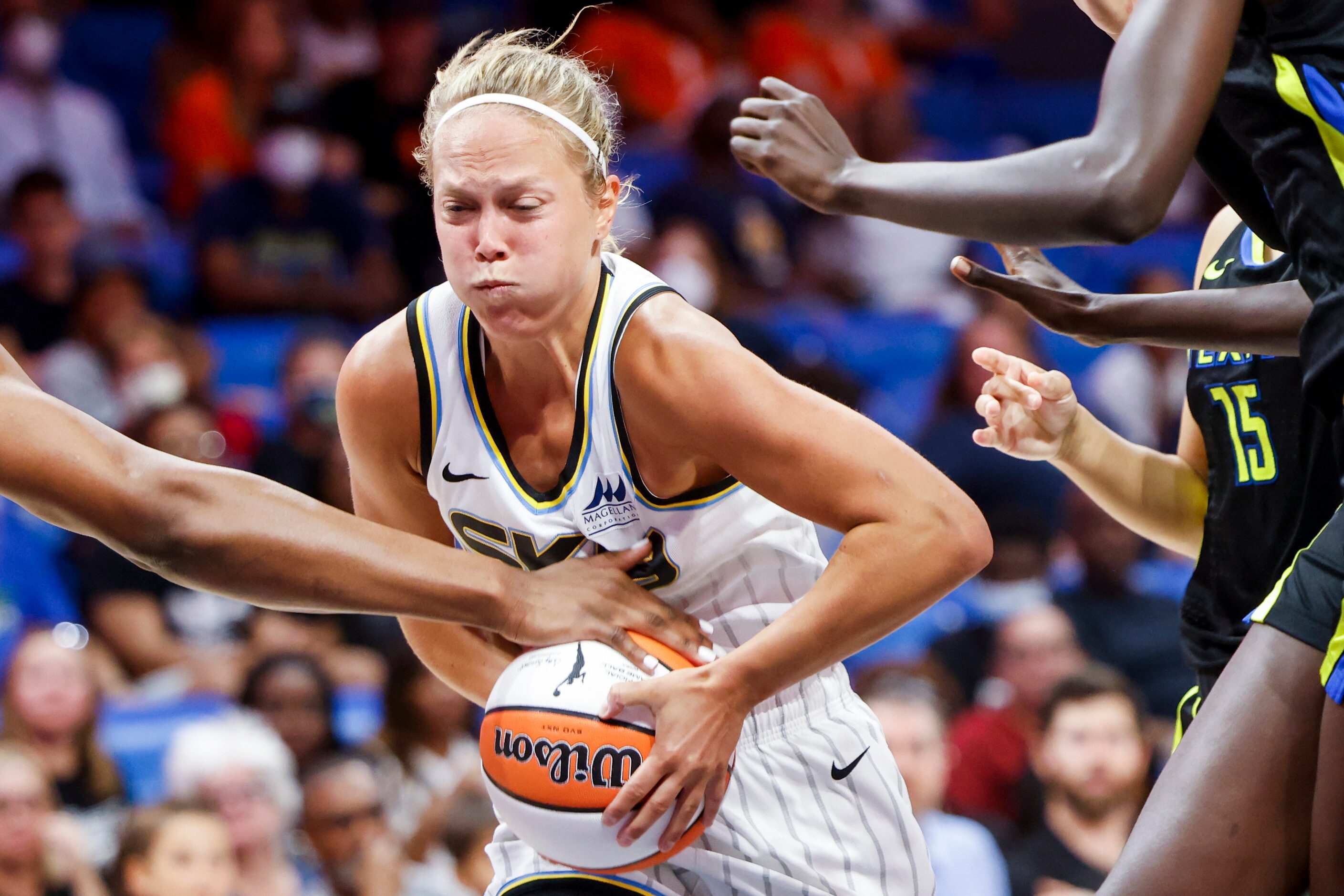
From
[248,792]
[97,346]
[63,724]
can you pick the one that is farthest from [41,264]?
[248,792]

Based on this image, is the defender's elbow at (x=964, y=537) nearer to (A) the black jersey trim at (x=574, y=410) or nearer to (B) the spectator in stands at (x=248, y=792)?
(A) the black jersey trim at (x=574, y=410)

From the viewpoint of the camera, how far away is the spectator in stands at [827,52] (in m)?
9.62

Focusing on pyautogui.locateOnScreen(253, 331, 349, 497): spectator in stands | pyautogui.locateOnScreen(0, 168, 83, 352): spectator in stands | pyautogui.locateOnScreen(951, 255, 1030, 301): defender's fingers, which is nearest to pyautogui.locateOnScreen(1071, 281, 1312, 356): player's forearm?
pyautogui.locateOnScreen(951, 255, 1030, 301): defender's fingers

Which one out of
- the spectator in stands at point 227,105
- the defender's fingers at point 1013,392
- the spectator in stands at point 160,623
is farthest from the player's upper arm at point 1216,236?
the spectator in stands at point 227,105

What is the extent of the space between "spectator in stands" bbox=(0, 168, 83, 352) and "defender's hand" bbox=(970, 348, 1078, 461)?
198 inches

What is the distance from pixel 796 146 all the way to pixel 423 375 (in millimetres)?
864

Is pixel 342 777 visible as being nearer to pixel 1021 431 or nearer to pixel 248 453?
pixel 248 453

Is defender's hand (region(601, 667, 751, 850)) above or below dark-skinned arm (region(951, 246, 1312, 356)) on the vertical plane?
below

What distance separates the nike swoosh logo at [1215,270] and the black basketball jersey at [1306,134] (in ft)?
2.63

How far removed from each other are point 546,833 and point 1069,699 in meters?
2.83

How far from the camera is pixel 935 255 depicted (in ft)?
28.8

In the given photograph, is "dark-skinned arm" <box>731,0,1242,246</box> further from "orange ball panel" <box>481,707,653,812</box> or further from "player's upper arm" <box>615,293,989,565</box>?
"orange ball panel" <box>481,707,653,812</box>

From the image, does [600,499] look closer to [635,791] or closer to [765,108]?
[635,791]

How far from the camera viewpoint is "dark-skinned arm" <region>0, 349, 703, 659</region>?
2.35 m
